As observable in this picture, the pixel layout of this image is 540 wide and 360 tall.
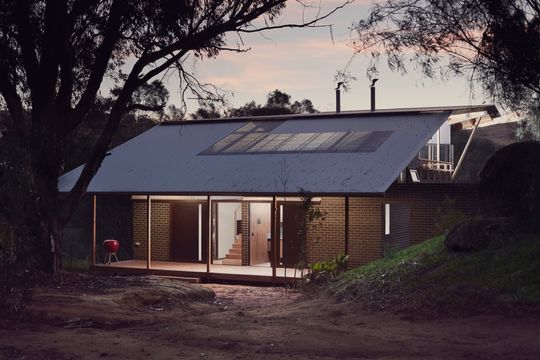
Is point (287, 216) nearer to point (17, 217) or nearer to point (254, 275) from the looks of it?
point (254, 275)

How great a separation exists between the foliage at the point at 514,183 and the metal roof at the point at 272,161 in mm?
3683

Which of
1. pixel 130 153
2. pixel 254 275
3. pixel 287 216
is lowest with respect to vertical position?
pixel 254 275

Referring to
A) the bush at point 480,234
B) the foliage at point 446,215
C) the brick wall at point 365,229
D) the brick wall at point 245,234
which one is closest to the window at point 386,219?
the brick wall at point 365,229

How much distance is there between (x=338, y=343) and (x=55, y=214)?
25.7 ft

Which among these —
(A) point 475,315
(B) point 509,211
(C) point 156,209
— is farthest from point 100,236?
(A) point 475,315

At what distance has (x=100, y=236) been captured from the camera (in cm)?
3133

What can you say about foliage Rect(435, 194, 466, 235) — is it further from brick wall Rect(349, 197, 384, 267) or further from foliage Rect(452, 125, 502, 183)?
foliage Rect(452, 125, 502, 183)

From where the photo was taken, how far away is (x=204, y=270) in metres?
22.5

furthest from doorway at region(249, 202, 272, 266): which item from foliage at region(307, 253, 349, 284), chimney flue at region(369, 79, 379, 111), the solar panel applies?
chimney flue at region(369, 79, 379, 111)

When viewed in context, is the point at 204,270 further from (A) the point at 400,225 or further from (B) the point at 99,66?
(B) the point at 99,66

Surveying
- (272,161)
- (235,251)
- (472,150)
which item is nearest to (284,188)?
(272,161)

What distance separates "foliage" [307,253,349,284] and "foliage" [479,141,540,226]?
4.13 meters

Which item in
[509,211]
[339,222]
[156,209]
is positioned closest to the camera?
[509,211]

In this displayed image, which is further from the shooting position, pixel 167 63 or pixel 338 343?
pixel 167 63
